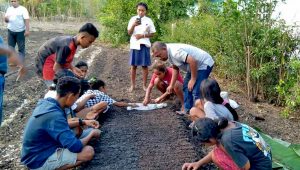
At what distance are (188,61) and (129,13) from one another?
901 centimetres

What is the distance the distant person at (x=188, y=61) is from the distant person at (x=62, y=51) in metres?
0.94

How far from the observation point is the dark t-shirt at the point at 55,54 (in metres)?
5.68

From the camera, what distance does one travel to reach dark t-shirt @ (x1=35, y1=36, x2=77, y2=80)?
5.68 metres

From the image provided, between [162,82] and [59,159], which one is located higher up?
[162,82]

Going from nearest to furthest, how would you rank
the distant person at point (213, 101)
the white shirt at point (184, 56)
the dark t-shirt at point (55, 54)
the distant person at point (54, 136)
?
the distant person at point (54, 136) < the distant person at point (213, 101) < the dark t-shirt at point (55, 54) < the white shirt at point (184, 56)

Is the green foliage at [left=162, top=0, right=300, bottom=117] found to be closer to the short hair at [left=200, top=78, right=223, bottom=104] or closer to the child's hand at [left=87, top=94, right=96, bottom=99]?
the short hair at [left=200, top=78, right=223, bottom=104]

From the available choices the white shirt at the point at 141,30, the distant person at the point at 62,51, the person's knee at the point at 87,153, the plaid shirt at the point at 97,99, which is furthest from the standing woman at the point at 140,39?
the person's knee at the point at 87,153

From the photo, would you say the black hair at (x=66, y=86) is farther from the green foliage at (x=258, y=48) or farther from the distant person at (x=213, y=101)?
the green foliage at (x=258, y=48)

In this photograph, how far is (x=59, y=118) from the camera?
4133mm

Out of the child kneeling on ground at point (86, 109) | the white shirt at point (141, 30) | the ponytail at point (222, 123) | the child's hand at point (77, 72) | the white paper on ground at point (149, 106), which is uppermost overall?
the white shirt at point (141, 30)

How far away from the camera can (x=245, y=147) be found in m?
3.85

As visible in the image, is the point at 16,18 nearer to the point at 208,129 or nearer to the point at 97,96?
the point at 97,96

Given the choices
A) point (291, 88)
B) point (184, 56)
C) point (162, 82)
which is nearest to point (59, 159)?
point (184, 56)

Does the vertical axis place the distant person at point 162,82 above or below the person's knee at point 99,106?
above
